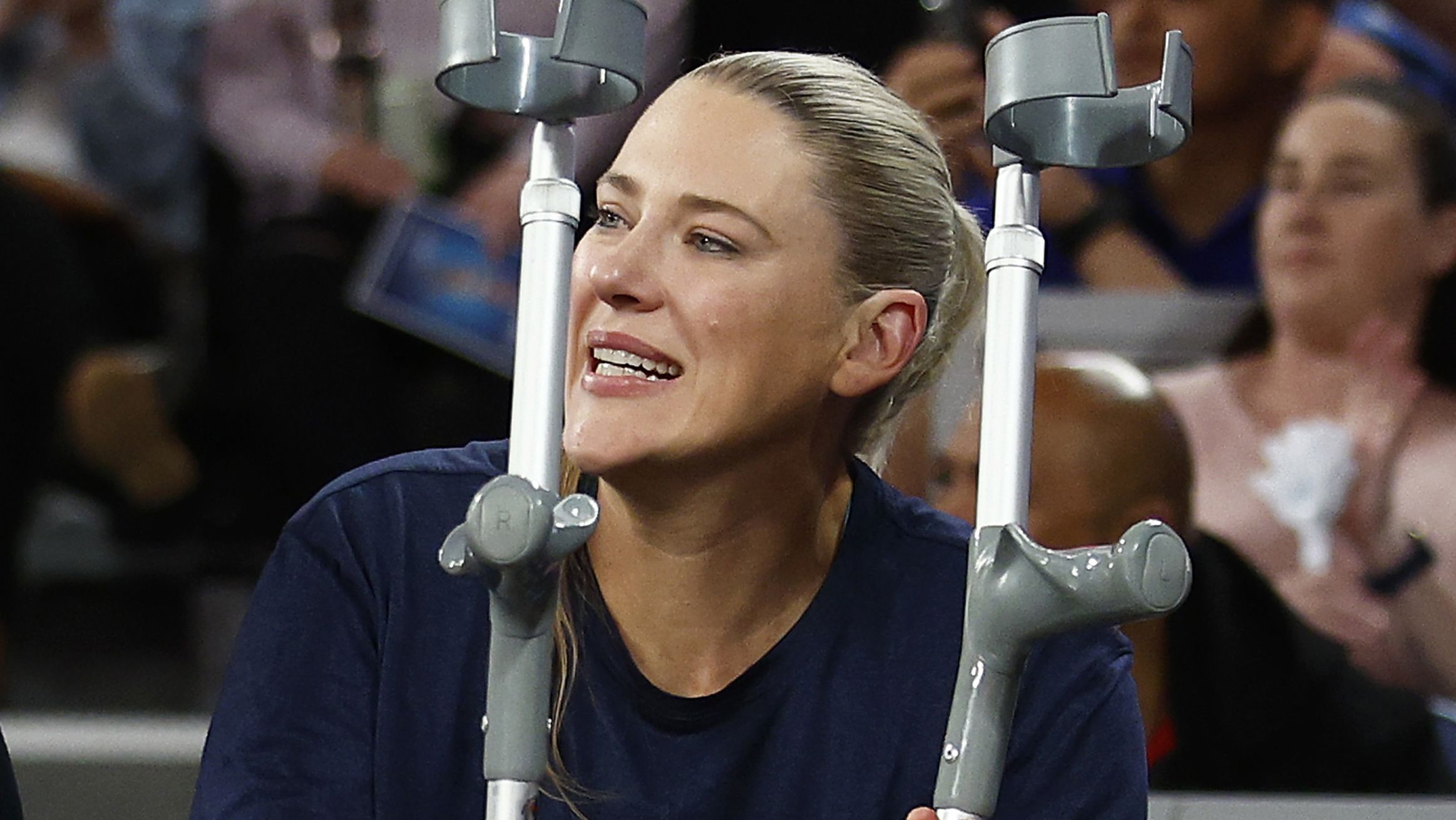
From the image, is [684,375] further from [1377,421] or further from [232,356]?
[232,356]

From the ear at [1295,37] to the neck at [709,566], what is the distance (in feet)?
3.31

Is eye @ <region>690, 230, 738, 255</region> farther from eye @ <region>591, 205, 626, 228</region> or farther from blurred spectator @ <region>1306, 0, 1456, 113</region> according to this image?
blurred spectator @ <region>1306, 0, 1456, 113</region>

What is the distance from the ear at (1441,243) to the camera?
182 centimetres

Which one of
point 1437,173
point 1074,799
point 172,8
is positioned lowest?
point 1074,799

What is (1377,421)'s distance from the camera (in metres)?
1.80

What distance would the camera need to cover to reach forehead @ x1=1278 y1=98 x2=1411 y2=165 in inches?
71.5

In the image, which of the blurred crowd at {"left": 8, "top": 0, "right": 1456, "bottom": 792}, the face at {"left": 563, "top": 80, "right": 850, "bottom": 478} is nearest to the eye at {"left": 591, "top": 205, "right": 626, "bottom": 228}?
the face at {"left": 563, "top": 80, "right": 850, "bottom": 478}

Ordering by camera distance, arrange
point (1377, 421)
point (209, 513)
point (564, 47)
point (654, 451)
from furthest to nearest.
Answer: point (209, 513) → point (1377, 421) → point (654, 451) → point (564, 47)

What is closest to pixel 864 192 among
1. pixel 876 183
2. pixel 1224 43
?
pixel 876 183

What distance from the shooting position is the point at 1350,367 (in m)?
1.82

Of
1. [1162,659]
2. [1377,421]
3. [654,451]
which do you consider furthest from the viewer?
[1377,421]

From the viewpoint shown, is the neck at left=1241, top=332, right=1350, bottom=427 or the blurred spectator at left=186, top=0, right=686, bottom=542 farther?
the blurred spectator at left=186, top=0, right=686, bottom=542

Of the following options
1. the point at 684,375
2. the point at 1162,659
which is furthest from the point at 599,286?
the point at 1162,659

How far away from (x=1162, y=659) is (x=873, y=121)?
711mm
